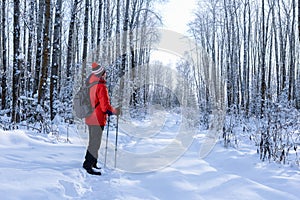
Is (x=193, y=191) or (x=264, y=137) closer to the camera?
(x=193, y=191)

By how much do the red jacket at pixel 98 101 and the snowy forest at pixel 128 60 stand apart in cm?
333

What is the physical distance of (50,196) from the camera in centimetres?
313

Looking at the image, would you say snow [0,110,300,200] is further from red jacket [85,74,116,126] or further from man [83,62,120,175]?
red jacket [85,74,116,126]

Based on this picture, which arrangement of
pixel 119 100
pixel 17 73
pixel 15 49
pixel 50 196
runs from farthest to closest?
pixel 119 100
pixel 15 49
pixel 17 73
pixel 50 196

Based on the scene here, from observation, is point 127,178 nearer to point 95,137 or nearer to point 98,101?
point 95,137

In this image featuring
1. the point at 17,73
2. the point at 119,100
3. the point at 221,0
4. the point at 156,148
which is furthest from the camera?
the point at 221,0

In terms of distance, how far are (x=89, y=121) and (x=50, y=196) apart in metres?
1.87

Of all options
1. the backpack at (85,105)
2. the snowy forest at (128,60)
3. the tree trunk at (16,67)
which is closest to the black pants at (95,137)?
the backpack at (85,105)

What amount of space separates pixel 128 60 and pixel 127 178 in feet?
68.9

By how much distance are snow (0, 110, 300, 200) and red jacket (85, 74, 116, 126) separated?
84 centimetres

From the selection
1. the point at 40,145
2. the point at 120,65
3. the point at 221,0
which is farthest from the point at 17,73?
the point at 221,0

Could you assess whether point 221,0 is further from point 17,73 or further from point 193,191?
point 193,191

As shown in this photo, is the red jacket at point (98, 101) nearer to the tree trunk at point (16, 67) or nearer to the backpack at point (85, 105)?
the backpack at point (85, 105)

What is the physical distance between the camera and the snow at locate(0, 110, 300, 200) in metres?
3.45
